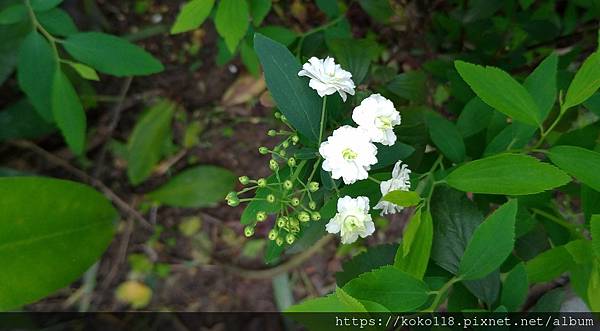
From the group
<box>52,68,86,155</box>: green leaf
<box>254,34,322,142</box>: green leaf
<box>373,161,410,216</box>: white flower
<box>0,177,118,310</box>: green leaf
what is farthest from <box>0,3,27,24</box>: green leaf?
<box>373,161,410,216</box>: white flower

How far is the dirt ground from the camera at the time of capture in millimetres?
2256

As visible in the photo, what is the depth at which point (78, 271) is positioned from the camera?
1706mm

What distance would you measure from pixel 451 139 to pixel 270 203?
44cm

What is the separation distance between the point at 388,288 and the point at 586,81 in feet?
1.59

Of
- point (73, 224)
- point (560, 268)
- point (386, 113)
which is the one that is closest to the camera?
point (386, 113)

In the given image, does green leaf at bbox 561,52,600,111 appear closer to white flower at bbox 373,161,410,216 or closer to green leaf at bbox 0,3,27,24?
white flower at bbox 373,161,410,216

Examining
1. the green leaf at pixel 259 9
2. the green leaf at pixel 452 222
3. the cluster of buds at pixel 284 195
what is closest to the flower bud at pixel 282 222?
the cluster of buds at pixel 284 195

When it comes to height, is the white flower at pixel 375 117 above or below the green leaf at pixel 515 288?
above

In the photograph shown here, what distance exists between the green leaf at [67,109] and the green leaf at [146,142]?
61cm

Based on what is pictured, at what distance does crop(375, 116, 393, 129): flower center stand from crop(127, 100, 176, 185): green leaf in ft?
4.69

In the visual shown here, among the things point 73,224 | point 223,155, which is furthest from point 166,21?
point 73,224

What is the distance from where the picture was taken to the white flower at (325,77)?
0.97 m

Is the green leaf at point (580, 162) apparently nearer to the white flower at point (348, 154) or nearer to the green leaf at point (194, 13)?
the white flower at point (348, 154)

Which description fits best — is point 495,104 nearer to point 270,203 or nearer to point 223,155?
point 270,203
